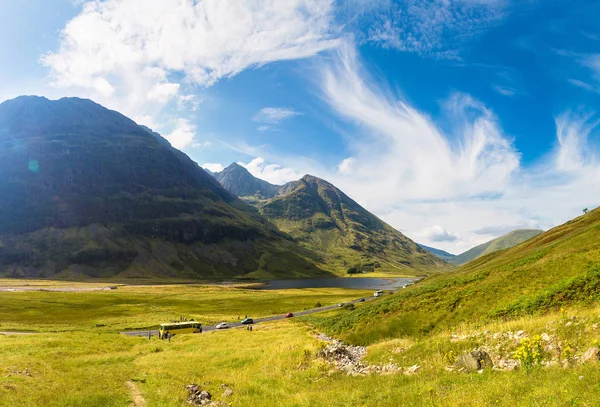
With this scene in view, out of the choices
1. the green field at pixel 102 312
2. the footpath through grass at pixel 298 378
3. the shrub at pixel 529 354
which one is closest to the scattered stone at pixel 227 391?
the footpath through grass at pixel 298 378

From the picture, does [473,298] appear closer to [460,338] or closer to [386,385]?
[460,338]

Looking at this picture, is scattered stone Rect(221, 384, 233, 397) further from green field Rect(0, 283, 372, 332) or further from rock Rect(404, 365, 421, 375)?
green field Rect(0, 283, 372, 332)

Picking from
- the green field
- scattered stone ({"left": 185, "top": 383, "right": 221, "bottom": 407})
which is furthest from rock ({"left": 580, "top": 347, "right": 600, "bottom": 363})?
the green field

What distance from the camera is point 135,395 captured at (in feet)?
83.5

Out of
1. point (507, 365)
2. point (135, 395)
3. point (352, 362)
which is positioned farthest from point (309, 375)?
point (507, 365)

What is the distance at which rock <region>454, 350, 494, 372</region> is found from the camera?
1953 centimetres

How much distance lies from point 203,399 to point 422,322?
23.9 metres

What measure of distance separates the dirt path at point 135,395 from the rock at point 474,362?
837 inches

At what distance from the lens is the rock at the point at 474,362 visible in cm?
1953

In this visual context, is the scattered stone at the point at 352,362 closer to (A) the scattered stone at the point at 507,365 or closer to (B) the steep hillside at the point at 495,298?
(B) the steep hillside at the point at 495,298

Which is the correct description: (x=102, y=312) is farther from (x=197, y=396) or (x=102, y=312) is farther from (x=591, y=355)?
(x=591, y=355)

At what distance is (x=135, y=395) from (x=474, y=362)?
78.9ft

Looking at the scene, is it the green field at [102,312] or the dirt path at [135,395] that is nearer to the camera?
the dirt path at [135,395]

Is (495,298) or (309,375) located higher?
(495,298)
